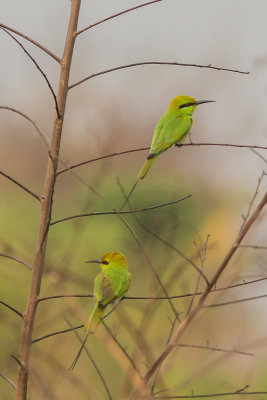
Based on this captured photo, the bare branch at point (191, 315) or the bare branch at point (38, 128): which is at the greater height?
the bare branch at point (38, 128)

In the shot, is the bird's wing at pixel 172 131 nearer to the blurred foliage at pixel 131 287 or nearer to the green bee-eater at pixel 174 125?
the green bee-eater at pixel 174 125

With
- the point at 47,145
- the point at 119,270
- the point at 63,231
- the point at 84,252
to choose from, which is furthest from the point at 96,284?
the point at 63,231

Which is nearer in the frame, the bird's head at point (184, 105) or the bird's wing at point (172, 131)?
the bird's wing at point (172, 131)

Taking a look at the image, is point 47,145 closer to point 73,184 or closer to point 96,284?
point 96,284

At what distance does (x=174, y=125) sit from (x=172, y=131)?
4 cm

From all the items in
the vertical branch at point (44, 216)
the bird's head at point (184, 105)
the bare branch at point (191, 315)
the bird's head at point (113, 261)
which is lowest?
the bare branch at point (191, 315)

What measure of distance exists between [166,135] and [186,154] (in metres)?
20.8

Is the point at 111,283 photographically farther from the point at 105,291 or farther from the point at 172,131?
the point at 172,131

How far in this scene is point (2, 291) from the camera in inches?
464

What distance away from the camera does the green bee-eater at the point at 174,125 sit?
8.22 ft

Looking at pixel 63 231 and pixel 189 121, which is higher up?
pixel 63 231

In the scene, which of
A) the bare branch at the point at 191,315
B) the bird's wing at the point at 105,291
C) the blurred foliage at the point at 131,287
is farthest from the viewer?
the bird's wing at the point at 105,291

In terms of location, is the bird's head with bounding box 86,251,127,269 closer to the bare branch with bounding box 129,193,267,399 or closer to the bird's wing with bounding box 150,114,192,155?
the bird's wing with bounding box 150,114,192,155

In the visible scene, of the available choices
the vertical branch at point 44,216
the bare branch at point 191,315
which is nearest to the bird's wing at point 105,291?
the vertical branch at point 44,216
